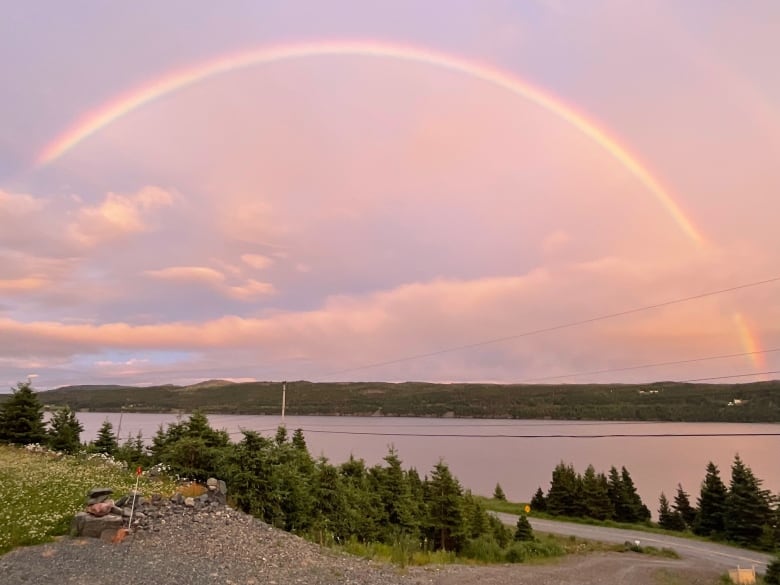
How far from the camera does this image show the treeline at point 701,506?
156 feet

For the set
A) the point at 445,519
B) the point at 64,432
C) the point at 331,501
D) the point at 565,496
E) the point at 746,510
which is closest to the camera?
the point at 331,501

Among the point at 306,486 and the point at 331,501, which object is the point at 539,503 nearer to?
the point at 331,501

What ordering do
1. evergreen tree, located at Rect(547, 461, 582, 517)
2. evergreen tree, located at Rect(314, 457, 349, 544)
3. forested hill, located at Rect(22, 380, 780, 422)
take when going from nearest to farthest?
evergreen tree, located at Rect(314, 457, 349, 544) → evergreen tree, located at Rect(547, 461, 582, 517) → forested hill, located at Rect(22, 380, 780, 422)

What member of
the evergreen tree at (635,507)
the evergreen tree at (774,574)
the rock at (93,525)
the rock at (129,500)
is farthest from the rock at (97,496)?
the evergreen tree at (635,507)

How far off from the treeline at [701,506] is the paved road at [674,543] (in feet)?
8.44

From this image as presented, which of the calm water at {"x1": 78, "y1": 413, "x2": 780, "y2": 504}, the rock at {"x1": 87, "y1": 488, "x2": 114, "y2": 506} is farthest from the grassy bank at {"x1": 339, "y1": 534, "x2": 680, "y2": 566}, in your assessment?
the calm water at {"x1": 78, "y1": 413, "x2": 780, "y2": 504}

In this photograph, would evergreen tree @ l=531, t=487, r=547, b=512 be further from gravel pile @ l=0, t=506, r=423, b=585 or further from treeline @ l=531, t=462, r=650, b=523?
gravel pile @ l=0, t=506, r=423, b=585

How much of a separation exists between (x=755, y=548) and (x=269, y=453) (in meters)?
49.6

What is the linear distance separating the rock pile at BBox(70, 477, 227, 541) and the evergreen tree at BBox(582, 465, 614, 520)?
183 feet

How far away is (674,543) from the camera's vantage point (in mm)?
46219

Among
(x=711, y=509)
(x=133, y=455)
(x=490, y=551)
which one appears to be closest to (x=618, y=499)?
(x=711, y=509)

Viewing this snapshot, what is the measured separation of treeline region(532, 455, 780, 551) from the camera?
156ft

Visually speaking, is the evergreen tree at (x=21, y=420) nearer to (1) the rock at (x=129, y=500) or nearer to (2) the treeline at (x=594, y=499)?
(1) the rock at (x=129, y=500)

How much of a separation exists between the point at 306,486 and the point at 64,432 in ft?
65.9
